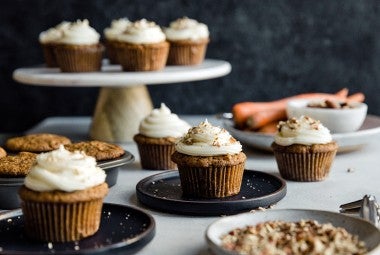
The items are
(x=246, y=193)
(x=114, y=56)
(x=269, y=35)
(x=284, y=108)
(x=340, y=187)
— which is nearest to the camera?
(x=246, y=193)

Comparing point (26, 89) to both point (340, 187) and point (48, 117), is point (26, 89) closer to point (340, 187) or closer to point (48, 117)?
point (48, 117)

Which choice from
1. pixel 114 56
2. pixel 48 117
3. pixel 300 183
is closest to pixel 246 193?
pixel 300 183

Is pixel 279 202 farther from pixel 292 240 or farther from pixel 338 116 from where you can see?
pixel 338 116

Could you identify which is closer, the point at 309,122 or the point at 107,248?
the point at 107,248

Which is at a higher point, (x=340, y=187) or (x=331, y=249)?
(x=331, y=249)

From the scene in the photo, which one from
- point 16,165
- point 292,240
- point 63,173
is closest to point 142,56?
point 16,165

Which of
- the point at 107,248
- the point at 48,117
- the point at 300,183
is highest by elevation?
the point at 107,248

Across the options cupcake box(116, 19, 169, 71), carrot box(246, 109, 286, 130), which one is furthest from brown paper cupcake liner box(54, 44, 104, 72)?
carrot box(246, 109, 286, 130)

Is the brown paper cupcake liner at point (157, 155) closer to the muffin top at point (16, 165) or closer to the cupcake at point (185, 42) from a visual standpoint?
the muffin top at point (16, 165)
